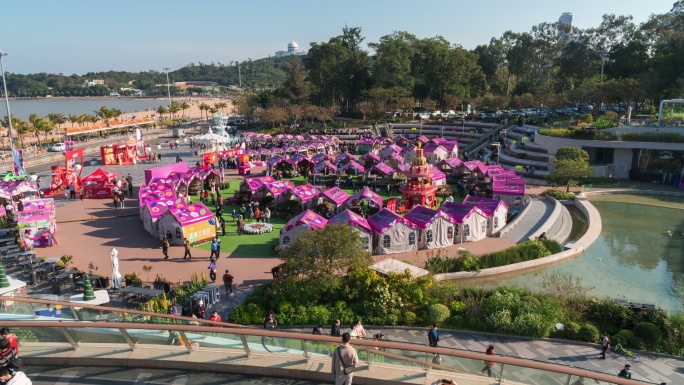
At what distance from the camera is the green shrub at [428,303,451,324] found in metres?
13.9

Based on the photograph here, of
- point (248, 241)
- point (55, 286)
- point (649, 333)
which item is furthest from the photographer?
point (248, 241)

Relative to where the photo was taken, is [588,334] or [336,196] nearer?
[588,334]

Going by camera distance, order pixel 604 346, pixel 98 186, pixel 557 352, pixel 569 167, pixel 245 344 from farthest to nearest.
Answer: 1. pixel 569 167
2. pixel 98 186
3. pixel 557 352
4. pixel 604 346
5. pixel 245 344

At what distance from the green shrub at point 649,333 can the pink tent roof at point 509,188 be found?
14.9 meters

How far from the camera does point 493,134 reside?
170 ft

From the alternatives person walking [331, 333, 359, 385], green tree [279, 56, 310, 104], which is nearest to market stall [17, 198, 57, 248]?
person walking [331, 333, 359, 385]

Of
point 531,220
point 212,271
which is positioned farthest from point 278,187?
point 531,220

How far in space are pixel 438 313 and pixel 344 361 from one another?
27.1 ft

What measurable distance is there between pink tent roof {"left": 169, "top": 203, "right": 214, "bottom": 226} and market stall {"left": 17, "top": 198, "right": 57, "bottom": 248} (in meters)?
5.51

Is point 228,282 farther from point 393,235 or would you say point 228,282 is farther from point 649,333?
point 649,333

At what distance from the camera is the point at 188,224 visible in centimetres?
2105

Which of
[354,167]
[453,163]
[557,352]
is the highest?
[453,163]

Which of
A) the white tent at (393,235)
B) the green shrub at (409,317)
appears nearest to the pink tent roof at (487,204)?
the white tent at (393,235)

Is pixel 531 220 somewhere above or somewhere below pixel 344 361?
below
